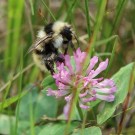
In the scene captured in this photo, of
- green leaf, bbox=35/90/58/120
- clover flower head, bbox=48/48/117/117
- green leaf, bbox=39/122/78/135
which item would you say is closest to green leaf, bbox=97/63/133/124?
clover flower head, bbox=48/48/117/117

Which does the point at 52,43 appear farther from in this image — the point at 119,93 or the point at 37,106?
the point at 37,106

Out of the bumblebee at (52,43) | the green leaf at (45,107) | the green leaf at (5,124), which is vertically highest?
the bumblebee at (52,43)

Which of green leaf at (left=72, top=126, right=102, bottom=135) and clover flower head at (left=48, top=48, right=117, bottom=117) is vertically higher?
clover flower head at (left=48, top=48, right=117, bottom=117)

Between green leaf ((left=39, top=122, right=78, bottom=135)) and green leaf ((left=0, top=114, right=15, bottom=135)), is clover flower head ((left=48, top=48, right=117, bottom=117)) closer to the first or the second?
green leaf ((left=39, top=122, right=78, bottom=135))

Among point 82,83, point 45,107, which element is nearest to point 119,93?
point 82,83

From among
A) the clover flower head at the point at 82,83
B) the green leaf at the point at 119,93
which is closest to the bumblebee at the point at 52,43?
the clover flower head at the point at 82,83

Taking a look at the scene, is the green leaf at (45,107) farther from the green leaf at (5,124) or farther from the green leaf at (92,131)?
the green leaf at (92,131)
